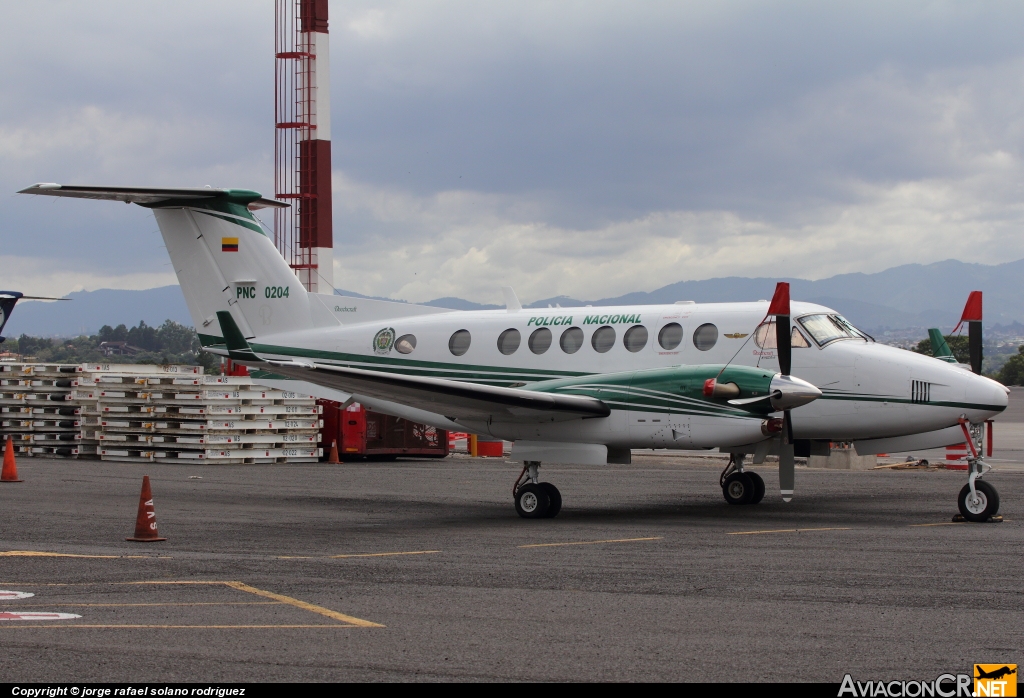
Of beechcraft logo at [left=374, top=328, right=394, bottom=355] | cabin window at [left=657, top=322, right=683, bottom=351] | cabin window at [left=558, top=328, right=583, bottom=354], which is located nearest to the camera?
cabin window at [left=657, top=322, right=683, bottom=351]

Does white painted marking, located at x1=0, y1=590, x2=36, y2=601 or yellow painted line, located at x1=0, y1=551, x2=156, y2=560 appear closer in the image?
white painted marking, located at x1=0, y1=590, x2=36, y2=601

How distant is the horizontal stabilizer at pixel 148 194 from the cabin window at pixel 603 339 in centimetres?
585

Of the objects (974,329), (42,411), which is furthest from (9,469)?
(974,329)

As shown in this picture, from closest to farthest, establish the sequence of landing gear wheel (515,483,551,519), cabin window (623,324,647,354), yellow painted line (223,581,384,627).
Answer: yellow painted line (223,581,384,627)
landing gear wheel (515,483,551,519)
cabin window (623,324,647,354)

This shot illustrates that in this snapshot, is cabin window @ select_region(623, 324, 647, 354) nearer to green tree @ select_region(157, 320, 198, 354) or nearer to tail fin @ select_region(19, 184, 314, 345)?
tail fin @ select_region(19, 184, 314, 345)

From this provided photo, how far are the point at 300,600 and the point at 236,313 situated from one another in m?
11.2

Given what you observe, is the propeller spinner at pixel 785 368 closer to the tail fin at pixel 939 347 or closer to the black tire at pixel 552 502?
the tail fin at pixel 939 347

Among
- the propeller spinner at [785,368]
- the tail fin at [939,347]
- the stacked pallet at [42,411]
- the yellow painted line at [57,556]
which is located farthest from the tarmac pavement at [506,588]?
the stacked pallet at [42,411]

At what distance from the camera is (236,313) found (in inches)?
746

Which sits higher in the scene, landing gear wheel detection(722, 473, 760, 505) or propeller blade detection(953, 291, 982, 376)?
propeller blade detection(953, 291, 982, 376)

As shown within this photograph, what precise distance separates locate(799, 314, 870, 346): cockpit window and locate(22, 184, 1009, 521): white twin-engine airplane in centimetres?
2

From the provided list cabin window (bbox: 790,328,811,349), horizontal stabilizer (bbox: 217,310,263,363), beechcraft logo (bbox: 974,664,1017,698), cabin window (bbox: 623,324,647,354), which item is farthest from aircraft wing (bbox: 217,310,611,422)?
beechcraft logo (bbox: 974,664,1017,698)

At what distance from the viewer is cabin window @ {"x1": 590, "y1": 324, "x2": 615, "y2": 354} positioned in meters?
16.1

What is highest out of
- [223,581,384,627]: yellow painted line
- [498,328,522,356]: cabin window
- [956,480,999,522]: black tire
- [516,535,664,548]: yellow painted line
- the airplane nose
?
[498,328,522,356]: cabin window
